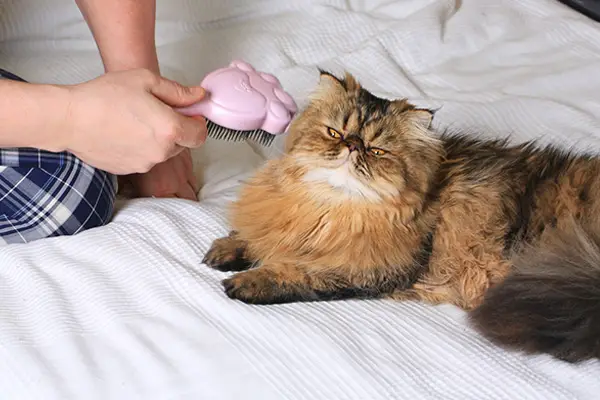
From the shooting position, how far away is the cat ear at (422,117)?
53.4 inches

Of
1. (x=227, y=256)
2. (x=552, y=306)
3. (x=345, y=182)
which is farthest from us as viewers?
(x=227, y=256)

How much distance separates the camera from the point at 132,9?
1.70 meters

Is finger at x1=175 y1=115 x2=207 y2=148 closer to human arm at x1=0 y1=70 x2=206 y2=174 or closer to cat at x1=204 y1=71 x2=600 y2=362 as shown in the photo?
human arm at x1=0 y1=70 x2=206 y2=174

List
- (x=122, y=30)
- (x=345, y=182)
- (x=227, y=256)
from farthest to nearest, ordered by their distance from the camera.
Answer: (x=122, y=30)
(x=227, y=256)
(x=345, y=182)

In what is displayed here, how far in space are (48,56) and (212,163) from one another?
0.79 meters

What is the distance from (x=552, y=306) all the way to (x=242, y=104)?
0.65 metres

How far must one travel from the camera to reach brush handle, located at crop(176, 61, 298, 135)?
53.7 inches

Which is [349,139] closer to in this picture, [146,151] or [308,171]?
[308,171]

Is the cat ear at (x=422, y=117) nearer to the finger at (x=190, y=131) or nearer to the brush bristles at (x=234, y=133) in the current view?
the brush bristles at (x=234, y=133)

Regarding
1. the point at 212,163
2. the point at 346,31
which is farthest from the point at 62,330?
the point at 346,31

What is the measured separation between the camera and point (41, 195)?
1.50 meters

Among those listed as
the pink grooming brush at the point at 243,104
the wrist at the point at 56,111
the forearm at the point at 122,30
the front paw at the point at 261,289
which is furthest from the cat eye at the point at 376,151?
the forearm at the point at 122,30

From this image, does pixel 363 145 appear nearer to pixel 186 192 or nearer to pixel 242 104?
pixel 242 104

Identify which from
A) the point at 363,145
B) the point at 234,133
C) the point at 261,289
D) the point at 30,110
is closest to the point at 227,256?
the point at 261,289
